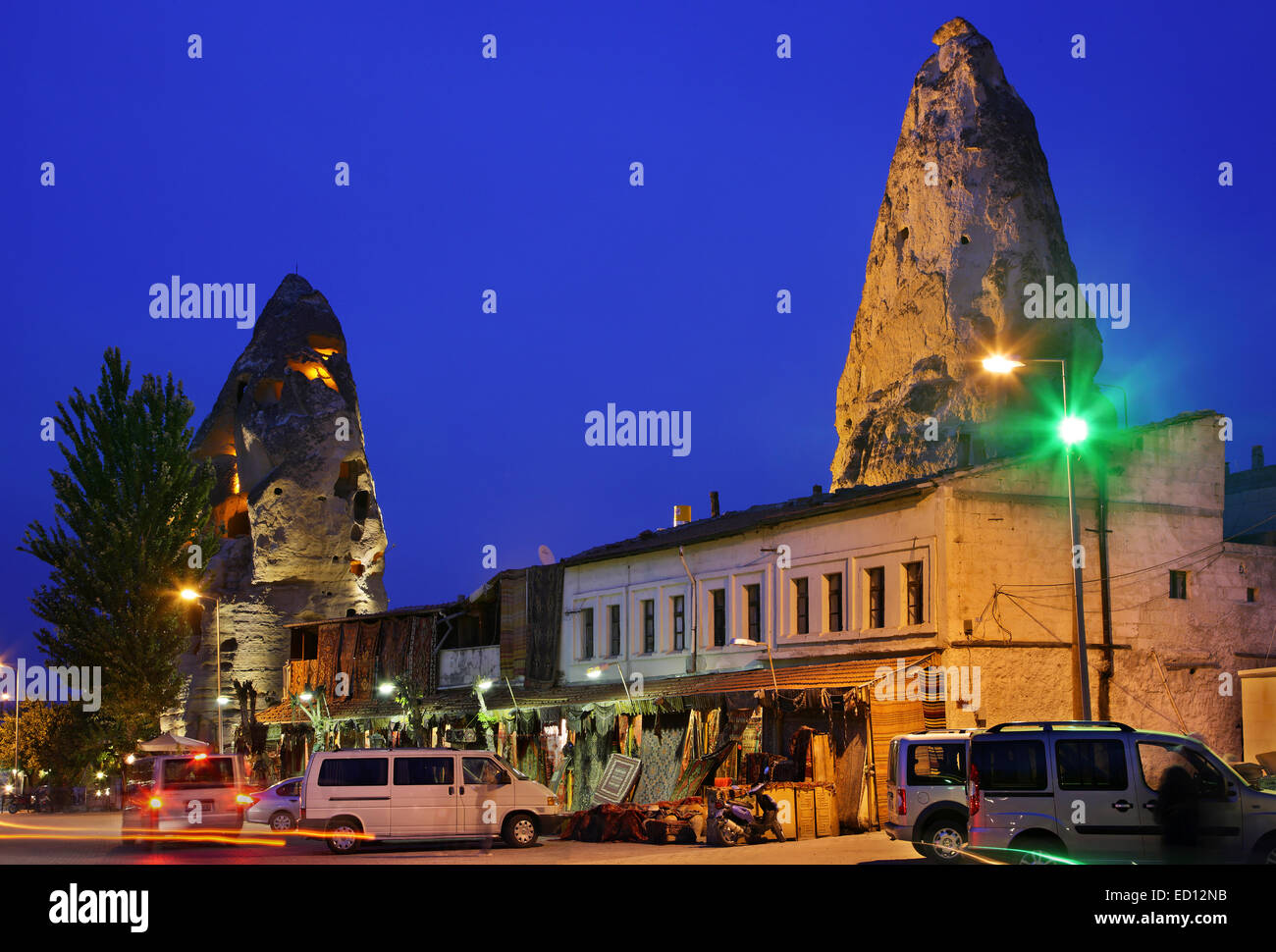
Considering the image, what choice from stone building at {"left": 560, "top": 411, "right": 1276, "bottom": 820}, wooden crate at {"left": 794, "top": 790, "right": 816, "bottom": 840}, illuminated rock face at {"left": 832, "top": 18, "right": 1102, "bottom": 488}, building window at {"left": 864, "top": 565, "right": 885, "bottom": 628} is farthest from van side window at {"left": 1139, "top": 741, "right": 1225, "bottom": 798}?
illuminated rock face at {"left": 832, "top": 18, "right": 1102, "bottom": 488}

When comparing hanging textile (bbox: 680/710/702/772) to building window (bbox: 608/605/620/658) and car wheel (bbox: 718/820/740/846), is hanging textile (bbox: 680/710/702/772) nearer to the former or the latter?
car wheel (bbox: 718/820/740/846)

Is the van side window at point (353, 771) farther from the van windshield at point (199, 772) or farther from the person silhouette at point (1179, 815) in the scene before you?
the person silhouette at point (1179, 815)

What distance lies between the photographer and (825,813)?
2711 cm

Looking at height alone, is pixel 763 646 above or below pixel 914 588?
below

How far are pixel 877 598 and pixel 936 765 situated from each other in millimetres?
11039

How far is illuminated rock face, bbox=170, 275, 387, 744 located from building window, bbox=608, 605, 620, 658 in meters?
35.0

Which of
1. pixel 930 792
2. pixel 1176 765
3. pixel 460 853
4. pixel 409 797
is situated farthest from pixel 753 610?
pixel 1176 765

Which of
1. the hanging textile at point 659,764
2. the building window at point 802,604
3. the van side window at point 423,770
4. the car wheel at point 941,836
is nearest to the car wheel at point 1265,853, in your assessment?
the car wheel at point 941,836

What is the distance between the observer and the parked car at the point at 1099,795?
16.3 meters

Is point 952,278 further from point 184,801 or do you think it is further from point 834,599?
point 184,801

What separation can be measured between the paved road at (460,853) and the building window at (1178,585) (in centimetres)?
1100
